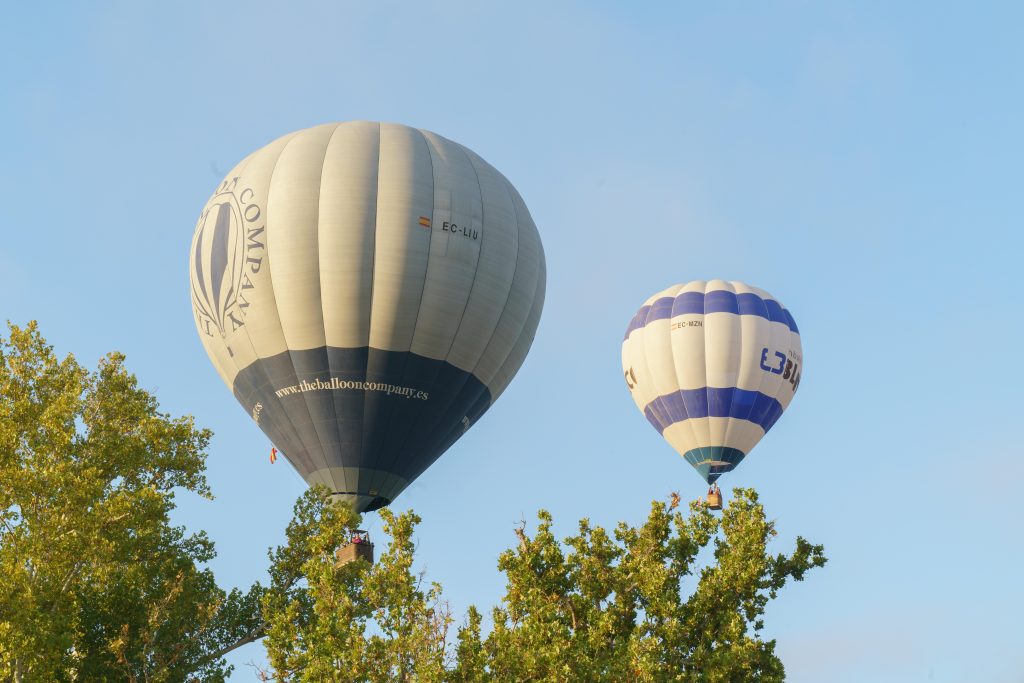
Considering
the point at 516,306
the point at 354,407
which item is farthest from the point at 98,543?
the point at 516,306

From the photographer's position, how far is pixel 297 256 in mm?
44688

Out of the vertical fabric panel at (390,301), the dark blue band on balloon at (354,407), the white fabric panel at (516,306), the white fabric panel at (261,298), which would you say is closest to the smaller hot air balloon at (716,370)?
the white fabric panel at (516,306)

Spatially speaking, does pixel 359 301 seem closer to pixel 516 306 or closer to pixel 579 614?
pixel 516 306

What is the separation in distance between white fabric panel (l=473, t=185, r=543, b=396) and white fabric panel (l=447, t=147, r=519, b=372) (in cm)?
28

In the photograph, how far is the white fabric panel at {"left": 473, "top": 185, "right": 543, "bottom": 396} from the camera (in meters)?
47.0

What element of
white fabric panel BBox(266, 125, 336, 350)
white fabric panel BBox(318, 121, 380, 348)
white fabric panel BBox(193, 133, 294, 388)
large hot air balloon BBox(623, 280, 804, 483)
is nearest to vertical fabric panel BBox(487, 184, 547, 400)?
white fabric panel BBox(318, 121, 380, 348)

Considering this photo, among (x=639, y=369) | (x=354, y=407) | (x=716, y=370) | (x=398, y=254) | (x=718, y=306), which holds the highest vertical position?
(x=718, y=306)

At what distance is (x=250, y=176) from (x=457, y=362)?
9.17 m

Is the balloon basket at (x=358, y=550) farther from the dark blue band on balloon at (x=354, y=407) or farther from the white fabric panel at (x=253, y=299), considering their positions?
the white fabric panel at (x=253, y=299)

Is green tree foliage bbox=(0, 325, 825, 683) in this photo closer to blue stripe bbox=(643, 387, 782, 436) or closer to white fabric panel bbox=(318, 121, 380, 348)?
white fabric panel bbox=(318, 121, 380, 348)

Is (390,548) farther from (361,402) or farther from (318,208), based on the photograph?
(318,208)

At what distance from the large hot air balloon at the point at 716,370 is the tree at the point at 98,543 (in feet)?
86.0

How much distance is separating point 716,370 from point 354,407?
20422mm

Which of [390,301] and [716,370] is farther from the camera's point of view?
[716,370]
